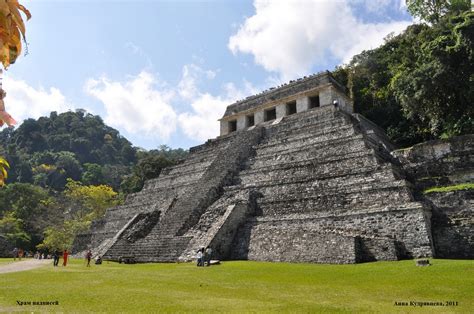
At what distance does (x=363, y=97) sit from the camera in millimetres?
30453

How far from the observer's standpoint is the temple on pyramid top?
2398cm

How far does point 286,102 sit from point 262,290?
1911 centimetres

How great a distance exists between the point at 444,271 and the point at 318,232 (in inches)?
164

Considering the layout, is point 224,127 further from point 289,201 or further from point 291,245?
point 291,245

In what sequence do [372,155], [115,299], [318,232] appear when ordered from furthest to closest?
[372,155] → [318,232] → [115,299]

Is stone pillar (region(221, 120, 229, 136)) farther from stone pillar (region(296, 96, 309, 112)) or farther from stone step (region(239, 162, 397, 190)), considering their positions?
stone step (region(239, 162, 397, 190))

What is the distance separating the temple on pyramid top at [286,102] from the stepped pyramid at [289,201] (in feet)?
0.30

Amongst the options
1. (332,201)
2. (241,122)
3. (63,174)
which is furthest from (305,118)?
(63,174)

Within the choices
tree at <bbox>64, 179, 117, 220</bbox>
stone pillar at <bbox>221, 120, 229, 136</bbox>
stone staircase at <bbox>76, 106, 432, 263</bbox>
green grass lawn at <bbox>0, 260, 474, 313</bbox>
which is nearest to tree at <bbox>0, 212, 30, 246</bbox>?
tree at <bbox>64, 179, 117, 220</bbox>

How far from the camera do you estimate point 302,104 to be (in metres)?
24.6

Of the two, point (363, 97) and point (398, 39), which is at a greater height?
point (398, 39)

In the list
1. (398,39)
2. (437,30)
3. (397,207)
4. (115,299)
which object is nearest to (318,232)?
(397,207)

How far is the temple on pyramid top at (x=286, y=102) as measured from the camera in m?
24.0

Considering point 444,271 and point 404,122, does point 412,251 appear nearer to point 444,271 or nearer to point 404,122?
point 444,271
